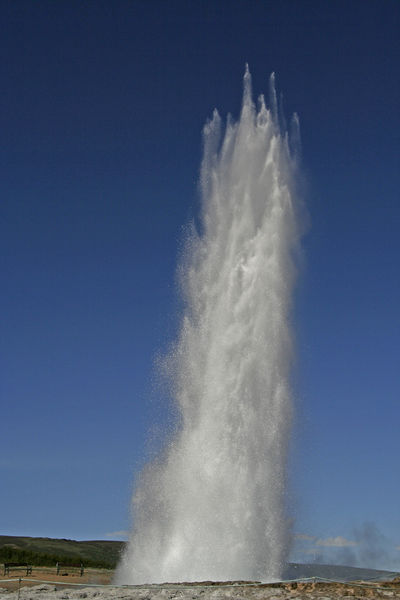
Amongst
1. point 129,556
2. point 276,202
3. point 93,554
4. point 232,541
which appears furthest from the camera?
point 93,554

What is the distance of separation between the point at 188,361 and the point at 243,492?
25.4 feet

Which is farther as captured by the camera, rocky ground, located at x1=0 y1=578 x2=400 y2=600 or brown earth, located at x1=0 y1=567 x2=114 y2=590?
brown earth, located at x1=0 y1=567 x2=114 y2=590

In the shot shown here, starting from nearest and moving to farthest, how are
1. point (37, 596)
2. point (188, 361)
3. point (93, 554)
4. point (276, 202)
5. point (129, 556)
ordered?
point (37, 596)
point (129, 556)
point (188, 361)
point (276, 202)
point (93, 554)

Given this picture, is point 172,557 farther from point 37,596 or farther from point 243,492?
point 37,596

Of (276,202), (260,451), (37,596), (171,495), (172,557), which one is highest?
(276,202)

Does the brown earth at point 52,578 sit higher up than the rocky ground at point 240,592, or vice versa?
the brown earth at point 52,578

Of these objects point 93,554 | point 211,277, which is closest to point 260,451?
point 211,277

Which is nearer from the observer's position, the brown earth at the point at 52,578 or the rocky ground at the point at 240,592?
the rocky ground at the point at 240,592

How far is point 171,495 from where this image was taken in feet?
98.0

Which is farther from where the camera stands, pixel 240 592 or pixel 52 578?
pixel 52 578

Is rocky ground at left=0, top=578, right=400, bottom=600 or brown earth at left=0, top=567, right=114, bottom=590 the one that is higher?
brown earth at left=0, top=567, right=114, bottom=590

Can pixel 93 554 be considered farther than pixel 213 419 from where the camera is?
Yes

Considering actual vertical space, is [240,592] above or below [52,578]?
below

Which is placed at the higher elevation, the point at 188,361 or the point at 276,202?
the point at 276,202
